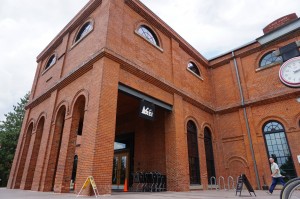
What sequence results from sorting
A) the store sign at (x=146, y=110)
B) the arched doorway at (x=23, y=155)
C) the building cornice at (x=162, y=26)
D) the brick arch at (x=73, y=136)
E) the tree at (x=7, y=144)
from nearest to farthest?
the brick arch at (x=73, y=136), the store sign at (x=146, y=110), the building cornice at (x=162, y=26), the arched doorway at (x=23, y=155), the tree at (x=7, y=144)

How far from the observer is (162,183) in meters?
10.7

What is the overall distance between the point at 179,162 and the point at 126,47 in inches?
238

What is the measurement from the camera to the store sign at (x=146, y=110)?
9202mm

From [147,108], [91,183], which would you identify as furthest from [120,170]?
[91,183]

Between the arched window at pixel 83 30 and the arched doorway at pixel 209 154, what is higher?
the arched window at pixel 83 30

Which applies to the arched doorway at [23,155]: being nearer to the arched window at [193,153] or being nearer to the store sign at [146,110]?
the store sign at [146,110]

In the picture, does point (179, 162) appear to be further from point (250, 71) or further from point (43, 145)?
point (250, 71)

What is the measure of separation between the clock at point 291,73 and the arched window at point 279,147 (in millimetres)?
2744

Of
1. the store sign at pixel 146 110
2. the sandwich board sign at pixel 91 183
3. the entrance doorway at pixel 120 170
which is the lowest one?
the sandwich board sign at pixel 91 183

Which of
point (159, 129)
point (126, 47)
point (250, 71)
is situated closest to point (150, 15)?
point (126, 47)

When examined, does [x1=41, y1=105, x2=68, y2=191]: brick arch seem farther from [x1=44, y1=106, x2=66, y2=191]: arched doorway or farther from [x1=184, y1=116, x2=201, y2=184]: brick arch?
[x1=184, y1=116, x2=201, y2=184]: brick arch

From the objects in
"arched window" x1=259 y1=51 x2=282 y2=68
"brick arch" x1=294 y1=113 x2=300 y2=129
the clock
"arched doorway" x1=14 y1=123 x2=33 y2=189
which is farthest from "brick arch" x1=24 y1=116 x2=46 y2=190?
"arched window" x1=259 y1=51 x2=282 y2=68

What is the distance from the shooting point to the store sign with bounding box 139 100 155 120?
362 inches

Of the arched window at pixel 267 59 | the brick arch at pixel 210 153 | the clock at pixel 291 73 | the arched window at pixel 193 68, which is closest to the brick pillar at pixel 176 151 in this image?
the brick arch at pixel 210 153
